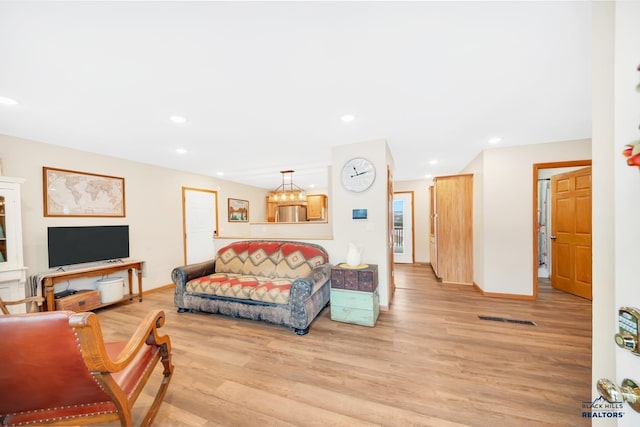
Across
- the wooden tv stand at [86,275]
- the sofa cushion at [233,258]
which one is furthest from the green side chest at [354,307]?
the wooden tv stand at [86,275]

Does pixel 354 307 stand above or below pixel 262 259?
below

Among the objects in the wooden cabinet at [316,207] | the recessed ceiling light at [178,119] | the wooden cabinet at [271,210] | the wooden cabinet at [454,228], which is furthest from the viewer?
the wooden cabinet at [271,210]

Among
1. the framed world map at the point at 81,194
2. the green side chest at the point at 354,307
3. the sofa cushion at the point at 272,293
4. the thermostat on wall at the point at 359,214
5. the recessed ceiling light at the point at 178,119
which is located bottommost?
the green side chest at the point at 354,307

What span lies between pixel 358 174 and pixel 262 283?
6.56ft

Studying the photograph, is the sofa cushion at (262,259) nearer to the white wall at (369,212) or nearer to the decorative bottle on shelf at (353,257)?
the white wall at (369,212)

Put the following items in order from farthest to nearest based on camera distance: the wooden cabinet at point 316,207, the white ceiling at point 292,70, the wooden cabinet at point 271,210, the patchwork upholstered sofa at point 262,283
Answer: the wooden cabinet at point 271,210 → the wooden cabinet at point 316,207 → the patchwork upholstered sofa at point 262,283 → the white ceiling at point 292,70

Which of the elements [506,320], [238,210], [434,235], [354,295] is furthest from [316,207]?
[506,320]

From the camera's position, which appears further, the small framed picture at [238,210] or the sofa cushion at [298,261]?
the small framed picture at [238,210]

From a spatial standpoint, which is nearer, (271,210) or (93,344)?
(93,344)

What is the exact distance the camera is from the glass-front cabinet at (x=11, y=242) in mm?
2439

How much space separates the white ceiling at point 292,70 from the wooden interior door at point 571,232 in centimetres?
111

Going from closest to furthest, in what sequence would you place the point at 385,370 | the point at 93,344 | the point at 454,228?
the point at 93,344 → the point at 385,370 → the point at 454,228

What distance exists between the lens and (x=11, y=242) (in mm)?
2486

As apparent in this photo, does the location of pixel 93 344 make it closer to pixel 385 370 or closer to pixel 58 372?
pixel 58 372
